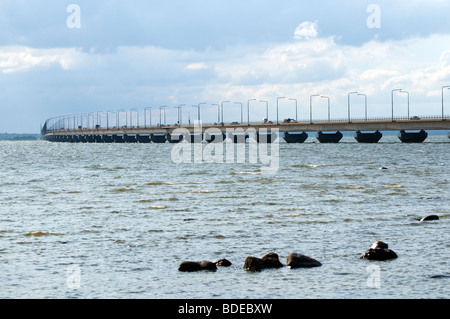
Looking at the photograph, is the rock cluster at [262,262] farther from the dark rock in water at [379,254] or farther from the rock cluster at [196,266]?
the dark rock in water at [379,254]

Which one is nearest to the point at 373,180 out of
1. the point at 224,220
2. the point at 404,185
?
the point at 404,185

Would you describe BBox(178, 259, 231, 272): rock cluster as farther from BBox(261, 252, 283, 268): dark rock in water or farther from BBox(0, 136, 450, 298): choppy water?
BBox(261, 252, 283, 268): dark rock in water

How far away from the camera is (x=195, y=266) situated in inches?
820

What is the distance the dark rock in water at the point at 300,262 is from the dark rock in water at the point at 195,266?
2283mm

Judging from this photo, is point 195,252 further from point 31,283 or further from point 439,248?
point 439,248

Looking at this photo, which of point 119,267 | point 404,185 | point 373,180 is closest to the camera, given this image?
point 119,267

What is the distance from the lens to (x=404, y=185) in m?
55.2

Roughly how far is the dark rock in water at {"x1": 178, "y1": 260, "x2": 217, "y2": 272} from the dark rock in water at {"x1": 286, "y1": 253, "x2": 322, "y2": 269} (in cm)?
228

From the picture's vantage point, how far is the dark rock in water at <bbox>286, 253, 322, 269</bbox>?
69.4 ft

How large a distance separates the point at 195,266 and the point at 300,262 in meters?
3.15

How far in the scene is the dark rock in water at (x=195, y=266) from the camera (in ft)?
68.2

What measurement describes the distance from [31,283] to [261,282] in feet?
20.6

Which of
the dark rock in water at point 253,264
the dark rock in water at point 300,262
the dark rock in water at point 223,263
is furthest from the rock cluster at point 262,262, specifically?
the dark rock in water at point 223,263
